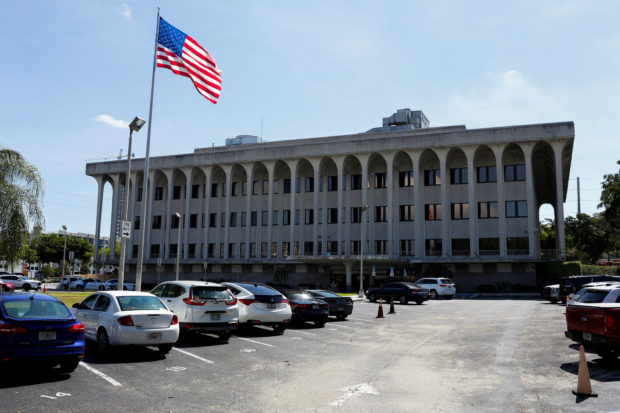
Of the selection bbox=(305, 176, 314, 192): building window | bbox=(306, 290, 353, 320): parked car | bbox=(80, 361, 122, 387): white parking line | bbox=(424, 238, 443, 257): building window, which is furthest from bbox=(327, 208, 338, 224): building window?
bbox=(80, 361, 122, 387): white parking line

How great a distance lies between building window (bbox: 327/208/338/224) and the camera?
5625 centimetres

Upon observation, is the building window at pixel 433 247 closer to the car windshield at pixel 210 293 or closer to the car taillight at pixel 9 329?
the car windshield at pixel 210 293

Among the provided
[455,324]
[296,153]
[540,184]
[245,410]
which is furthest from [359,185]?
[245,410]

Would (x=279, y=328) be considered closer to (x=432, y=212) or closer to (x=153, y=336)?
(x=153, y=336)

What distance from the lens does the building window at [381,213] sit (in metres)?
54.2

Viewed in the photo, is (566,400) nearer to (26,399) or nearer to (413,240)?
(26,399)

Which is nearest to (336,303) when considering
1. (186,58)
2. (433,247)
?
(186,58)

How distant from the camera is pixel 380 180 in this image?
5591 cm

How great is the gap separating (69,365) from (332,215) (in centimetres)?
4797

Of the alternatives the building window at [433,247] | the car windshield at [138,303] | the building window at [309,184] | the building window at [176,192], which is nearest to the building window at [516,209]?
the building window at [433,247]

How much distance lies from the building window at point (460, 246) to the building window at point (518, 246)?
398 cm

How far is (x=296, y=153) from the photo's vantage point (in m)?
57.2

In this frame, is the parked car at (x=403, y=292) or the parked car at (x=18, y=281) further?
the parked car at (x=18, y=281)

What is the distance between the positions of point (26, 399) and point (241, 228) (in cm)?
5350
